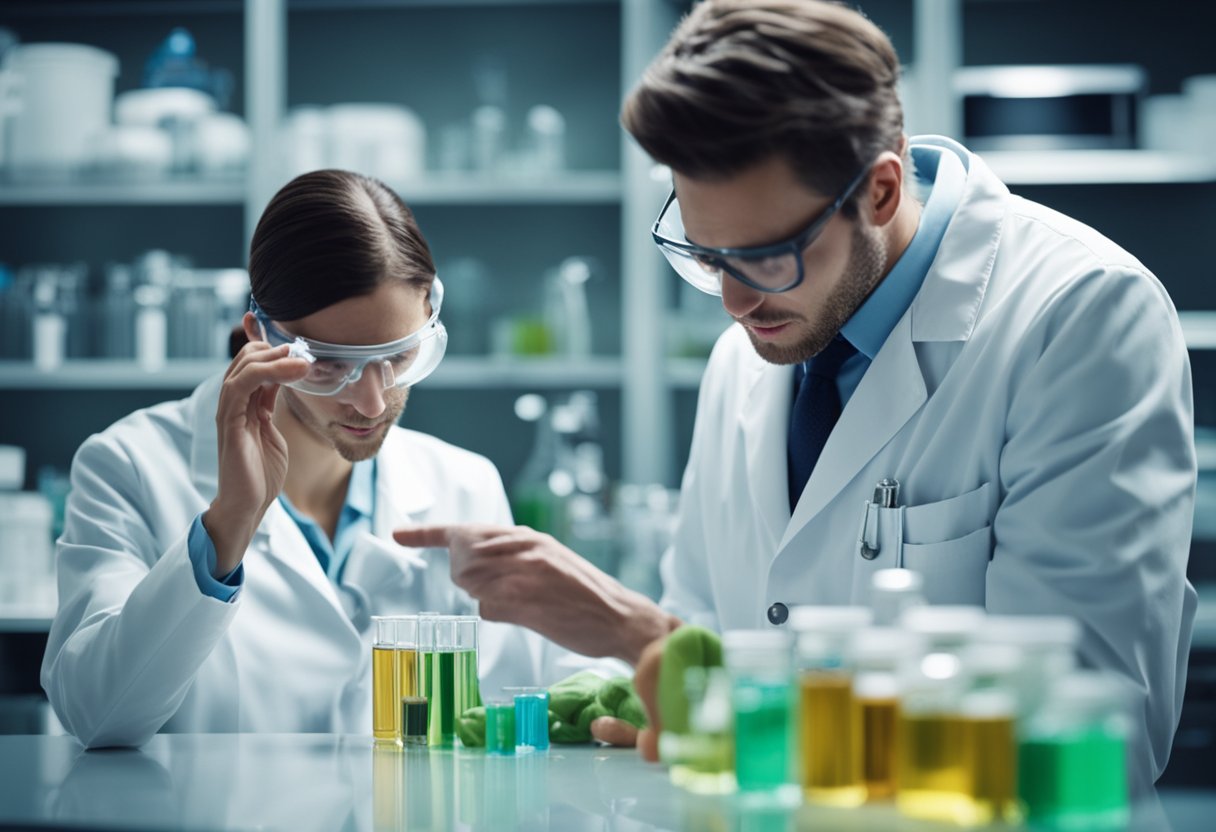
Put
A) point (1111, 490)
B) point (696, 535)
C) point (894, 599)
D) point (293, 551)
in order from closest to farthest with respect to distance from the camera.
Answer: point (894, 599) < point (1111, 490) < point (293, 551) < point (696, 535)

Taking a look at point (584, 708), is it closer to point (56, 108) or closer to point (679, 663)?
point (679, 663)

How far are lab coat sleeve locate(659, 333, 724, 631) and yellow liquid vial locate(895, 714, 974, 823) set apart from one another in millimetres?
914

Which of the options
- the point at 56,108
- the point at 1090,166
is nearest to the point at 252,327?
the point at 56,108

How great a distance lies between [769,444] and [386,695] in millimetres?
654

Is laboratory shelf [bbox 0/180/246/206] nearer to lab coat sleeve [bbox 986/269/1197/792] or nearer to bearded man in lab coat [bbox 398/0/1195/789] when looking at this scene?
bearded man in lab coat [bbox 398/0/1195/789]

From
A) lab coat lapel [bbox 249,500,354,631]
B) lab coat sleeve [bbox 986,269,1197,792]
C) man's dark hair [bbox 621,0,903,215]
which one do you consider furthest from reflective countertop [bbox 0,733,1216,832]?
man's dark hair [bbox 621,0,903,215]

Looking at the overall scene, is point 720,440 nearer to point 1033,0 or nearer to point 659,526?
point 659,526

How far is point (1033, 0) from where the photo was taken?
12.0 feet

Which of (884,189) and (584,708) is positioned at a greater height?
(884,189)

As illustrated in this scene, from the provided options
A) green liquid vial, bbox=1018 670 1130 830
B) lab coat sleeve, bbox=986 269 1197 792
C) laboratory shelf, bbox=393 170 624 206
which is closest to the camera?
green liquid vial, bbox=1018 670 1130 830

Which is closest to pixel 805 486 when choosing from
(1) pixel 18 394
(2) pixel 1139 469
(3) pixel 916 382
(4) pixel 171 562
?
(3) pixel 916 382

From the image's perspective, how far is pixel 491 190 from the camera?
11.7ft

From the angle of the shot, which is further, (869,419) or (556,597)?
(869,419)

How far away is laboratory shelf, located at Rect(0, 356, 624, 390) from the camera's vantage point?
3.50m
